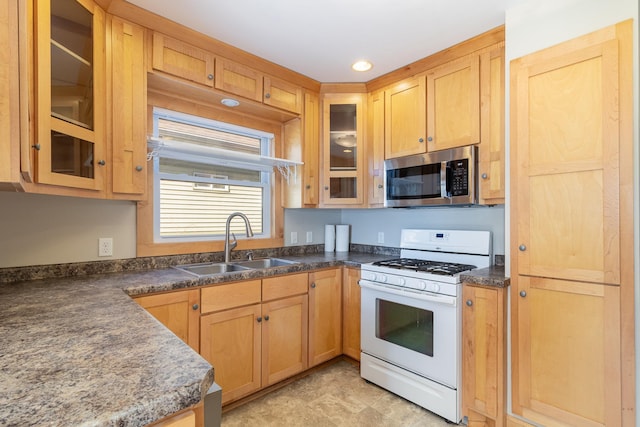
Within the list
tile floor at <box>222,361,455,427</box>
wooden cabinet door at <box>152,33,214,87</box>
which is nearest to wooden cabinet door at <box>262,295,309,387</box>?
tile floor at <box>222,361,455,427</box>

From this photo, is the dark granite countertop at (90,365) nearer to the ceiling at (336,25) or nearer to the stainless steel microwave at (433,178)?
the ceiling at (336,25)

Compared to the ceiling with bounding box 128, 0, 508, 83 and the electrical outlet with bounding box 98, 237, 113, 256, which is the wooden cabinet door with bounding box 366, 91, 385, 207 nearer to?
the ceiling with bounding box 128, 0, 508, 83

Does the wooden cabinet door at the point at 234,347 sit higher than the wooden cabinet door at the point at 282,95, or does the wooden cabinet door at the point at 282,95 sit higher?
the wooden cabinet door at the point at 282,95

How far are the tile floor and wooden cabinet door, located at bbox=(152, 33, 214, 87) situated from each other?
Answer: 218 cm

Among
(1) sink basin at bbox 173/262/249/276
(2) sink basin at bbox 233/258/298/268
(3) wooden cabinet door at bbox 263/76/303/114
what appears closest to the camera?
(1) sink basin at bbox 173/262/249/276

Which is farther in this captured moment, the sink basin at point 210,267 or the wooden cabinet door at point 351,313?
the wooden cabinet door at point 351,313

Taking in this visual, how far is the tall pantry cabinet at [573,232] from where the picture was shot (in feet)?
4.92

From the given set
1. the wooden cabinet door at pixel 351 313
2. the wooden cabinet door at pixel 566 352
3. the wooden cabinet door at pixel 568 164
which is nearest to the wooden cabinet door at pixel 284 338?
the wooden cabinet door at pixel 351 313

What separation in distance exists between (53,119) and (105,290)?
A: 31.1 inches

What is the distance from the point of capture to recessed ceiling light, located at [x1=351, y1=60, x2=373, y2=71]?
2.50m

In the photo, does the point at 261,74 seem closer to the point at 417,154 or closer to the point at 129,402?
the point at 417,154

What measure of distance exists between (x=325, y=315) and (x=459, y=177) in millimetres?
1447

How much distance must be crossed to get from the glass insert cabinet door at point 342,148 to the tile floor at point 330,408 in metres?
1.47

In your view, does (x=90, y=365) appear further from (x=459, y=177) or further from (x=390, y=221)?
(x=390, y=221)
